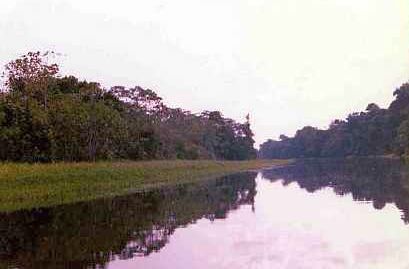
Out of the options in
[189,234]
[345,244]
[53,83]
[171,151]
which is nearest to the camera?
[345,244]

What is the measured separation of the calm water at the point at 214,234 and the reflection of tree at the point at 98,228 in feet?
0.09

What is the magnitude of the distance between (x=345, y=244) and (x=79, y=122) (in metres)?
33.4

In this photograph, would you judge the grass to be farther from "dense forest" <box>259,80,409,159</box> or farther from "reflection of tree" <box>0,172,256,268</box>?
"dense forest" <box>259,80,409,159</box>

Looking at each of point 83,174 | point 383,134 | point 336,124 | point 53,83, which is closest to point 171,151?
point 53,83

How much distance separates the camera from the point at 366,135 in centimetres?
14100

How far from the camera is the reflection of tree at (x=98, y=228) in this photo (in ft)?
49.0

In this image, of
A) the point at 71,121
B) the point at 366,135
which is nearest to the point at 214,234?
the point at 71,121

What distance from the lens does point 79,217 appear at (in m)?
23.1

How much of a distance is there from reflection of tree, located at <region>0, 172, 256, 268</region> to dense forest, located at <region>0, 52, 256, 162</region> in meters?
13.1

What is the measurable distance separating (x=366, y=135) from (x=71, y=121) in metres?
107

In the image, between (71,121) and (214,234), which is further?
(71,121)

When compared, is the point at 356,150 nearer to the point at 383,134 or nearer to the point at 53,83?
the point at 383,134

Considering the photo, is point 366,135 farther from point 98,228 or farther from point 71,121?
point 98,228

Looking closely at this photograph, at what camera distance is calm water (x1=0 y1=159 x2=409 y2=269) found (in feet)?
45.5
